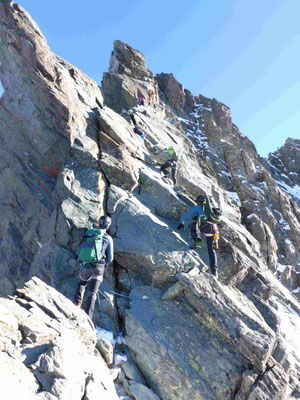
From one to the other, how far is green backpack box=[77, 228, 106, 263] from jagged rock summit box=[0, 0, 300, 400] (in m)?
1.32

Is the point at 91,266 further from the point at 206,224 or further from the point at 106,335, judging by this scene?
the point at 206,224

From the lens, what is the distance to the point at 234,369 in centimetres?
878

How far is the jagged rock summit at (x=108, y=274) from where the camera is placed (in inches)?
283

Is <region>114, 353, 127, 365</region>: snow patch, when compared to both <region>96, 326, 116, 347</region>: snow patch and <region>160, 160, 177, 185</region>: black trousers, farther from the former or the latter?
<region>160, 160, 177, 185</region>: black trousers

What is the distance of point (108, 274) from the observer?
11016 millimetres

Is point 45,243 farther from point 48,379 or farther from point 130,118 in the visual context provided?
point 130,118

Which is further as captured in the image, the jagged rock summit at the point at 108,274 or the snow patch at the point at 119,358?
the snow patch at the point at 119,358

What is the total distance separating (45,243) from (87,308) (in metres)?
4.06

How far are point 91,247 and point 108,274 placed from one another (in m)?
2.37

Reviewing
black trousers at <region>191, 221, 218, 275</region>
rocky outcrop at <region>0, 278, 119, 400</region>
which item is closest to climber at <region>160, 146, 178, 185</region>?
black trousers at <region>191, 221, 218, 275</region>

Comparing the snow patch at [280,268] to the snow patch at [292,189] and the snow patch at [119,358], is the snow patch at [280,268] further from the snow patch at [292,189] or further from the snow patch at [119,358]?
the snow patch at [292,189]

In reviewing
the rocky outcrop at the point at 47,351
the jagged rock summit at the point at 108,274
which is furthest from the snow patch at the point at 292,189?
the rocky outcrop at the point at 47,351

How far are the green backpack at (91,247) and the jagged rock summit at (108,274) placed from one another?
52.1 inches

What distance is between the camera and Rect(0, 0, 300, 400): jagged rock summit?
718 cm
